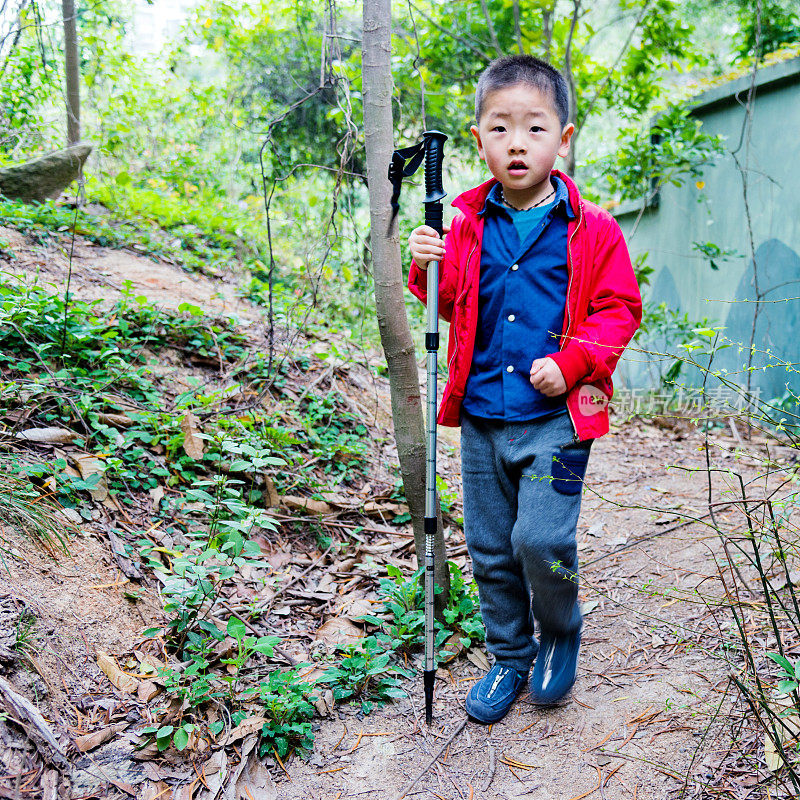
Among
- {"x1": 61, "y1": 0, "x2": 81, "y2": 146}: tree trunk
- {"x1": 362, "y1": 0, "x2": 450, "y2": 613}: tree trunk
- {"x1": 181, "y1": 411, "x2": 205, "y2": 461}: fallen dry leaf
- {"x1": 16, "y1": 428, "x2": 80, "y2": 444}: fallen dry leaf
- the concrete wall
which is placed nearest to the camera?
{"x1": 362, "y1": 0, "x2": 450, "y2": 613}: tree trunk

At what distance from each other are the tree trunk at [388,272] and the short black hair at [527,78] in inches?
16.7

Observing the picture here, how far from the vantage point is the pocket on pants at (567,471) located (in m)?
2.02

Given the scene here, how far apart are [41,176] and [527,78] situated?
17.9 ft

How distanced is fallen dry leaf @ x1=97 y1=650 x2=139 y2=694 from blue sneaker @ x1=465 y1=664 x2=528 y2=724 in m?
1.05

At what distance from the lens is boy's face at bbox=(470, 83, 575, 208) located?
Result: 2.04 m

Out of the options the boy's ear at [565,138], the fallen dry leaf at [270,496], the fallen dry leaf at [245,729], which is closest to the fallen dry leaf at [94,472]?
the fallen dry leaf at [270,496]

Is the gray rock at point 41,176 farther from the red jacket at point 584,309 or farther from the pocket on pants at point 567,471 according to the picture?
the pocket on pants at point 567,471

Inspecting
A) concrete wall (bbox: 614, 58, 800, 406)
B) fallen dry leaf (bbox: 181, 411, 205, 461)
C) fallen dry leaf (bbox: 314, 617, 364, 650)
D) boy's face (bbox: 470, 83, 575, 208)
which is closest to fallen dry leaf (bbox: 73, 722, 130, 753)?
fallen dry leaf (bbox: 314, 617, 364, 650)

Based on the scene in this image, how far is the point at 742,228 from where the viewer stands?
586 cm

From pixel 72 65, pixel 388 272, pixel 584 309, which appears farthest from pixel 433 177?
pixel 72 65

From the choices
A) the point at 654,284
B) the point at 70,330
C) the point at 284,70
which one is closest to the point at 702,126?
the point at 654,284

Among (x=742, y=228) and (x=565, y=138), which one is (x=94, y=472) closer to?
(x=565, y=138)

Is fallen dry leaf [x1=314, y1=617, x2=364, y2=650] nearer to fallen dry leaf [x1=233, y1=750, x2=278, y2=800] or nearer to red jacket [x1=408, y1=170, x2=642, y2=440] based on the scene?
fallen dry leaf [x1=233, y1=750, x2=278, y2=800]

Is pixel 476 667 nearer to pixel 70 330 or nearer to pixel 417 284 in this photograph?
pixel 417 284
